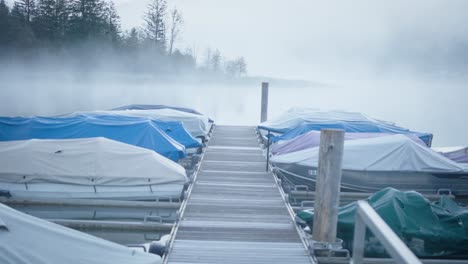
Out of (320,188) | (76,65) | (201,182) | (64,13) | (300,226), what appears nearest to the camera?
(320,188)

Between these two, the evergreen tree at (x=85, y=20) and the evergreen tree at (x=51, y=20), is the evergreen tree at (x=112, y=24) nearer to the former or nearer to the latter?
the evergreen tree at (x=85, y=20)

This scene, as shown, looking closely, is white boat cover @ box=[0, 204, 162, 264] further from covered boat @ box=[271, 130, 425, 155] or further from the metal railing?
covered boat @ box=[271, 130, 425, 155]

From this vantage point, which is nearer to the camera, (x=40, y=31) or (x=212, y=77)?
(x=40, y=31)

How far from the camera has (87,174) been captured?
380 inches

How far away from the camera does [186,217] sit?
7961 mm

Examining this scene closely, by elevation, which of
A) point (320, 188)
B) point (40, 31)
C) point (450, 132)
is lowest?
point (450, 132)

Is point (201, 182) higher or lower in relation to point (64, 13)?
lower

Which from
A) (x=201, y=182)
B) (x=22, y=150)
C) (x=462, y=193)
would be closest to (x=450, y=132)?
(x=462, y=193)

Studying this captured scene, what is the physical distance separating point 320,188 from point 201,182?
466cm

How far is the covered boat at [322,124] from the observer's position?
14.9 metres

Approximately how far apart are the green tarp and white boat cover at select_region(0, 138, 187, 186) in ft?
13.8

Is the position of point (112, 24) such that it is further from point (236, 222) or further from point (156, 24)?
point (236, 222)

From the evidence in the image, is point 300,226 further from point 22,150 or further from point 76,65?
point 76,65

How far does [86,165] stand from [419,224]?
7088 mm
